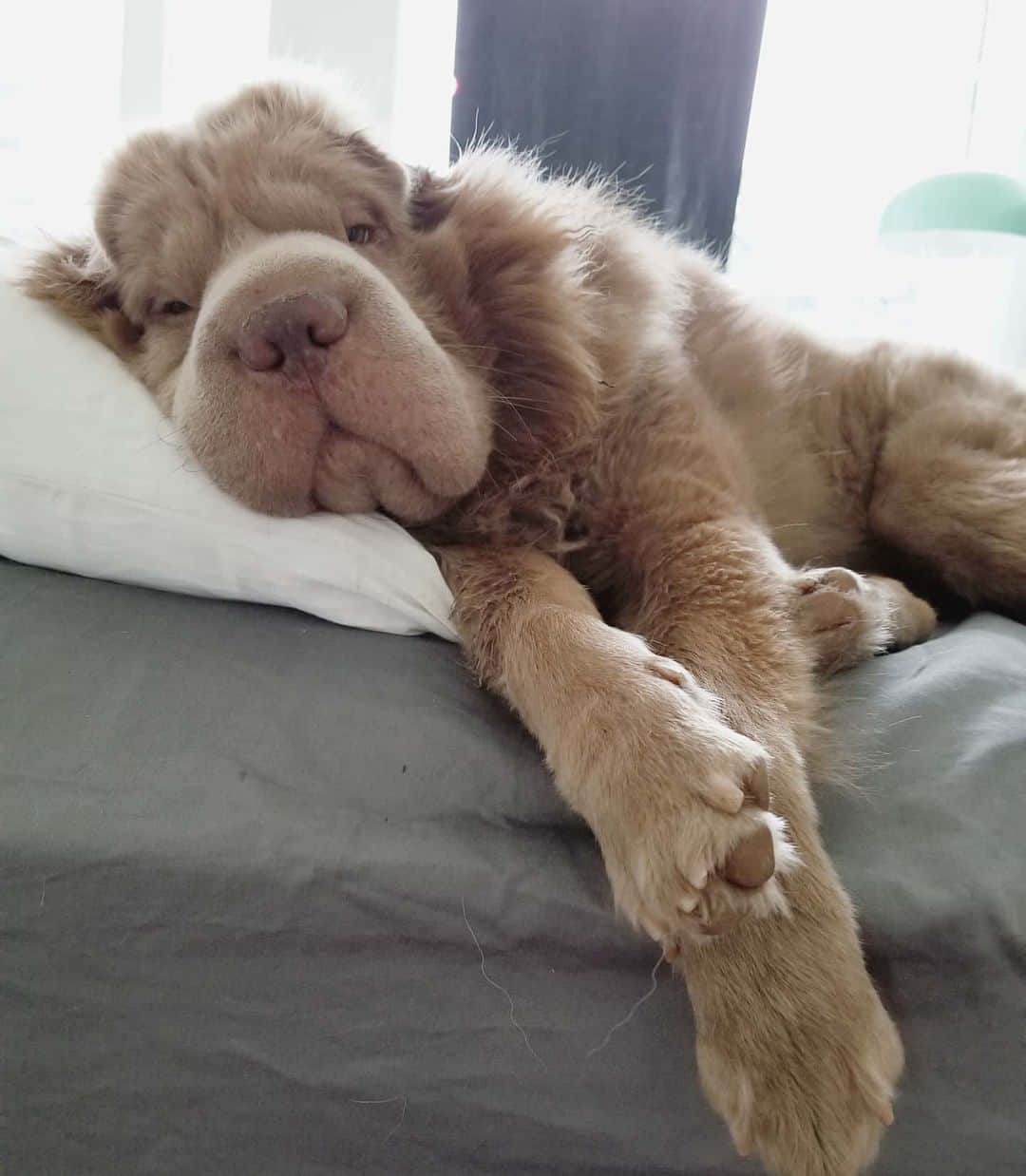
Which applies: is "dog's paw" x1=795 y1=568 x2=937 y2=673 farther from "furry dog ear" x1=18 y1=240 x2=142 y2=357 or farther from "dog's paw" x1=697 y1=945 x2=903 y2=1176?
"furry dog ear" x1=18 y1=240 x2=142 y2=357

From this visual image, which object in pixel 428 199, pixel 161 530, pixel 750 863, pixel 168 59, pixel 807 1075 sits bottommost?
pixel 807 1075

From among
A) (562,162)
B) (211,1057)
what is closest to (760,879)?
(211,1057)

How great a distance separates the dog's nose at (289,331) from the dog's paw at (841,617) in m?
0.74

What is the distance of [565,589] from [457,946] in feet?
1.87

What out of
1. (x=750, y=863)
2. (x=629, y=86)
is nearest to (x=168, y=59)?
(x=629, y=86)

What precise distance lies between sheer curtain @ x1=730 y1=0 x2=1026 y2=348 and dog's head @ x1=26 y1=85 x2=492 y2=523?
2.68m

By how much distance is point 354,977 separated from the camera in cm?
76

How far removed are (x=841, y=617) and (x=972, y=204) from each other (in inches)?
92.8

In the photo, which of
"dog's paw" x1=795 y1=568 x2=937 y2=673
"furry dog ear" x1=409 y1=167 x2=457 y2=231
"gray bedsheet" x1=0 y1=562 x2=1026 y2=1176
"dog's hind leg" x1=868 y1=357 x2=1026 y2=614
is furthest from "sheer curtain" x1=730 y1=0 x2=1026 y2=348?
"gray bedsheet" x1=0 y1=562 x2=1026 y2=1176

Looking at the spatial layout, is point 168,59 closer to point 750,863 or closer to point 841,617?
point 841,617

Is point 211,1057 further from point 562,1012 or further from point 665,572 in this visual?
point 665,572

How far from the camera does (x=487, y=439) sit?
4.51ft

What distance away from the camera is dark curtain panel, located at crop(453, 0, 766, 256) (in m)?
3.23

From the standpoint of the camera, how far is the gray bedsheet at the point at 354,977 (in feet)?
2.43
